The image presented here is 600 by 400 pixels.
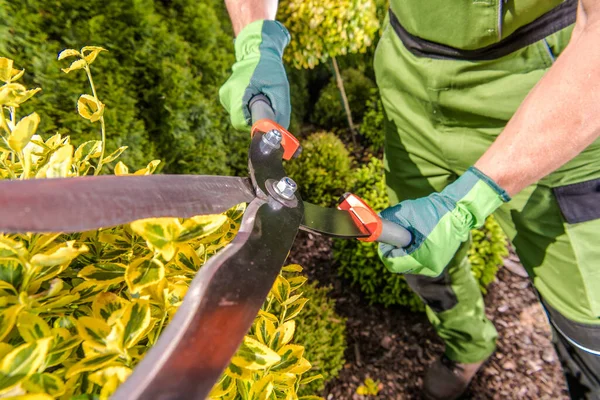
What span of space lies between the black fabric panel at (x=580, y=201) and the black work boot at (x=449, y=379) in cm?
125

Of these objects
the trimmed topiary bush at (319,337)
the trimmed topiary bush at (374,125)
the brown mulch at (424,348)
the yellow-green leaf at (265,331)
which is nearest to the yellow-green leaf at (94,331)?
the yellow-green leaf at (265,331)

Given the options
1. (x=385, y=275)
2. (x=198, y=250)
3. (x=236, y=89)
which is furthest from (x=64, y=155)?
(x=385, y=275)

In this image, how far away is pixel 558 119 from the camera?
104cm

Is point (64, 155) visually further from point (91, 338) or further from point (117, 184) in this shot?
point (91, 338)

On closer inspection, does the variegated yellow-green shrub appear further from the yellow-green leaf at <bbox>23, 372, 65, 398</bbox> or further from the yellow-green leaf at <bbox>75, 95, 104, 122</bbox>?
the yellow-green leaf at <bbox>75, 95, 104, 122</bbox>

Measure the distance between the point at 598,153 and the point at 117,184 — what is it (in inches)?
60.5

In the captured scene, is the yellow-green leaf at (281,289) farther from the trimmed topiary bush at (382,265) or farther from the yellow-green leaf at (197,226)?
the trimmed topiary bush at (382,265)

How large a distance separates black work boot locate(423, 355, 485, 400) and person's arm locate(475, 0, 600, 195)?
1.47 meters

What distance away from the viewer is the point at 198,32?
2.23 meters

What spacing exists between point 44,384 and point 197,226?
0.28 meters

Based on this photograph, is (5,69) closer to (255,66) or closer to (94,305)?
(94,305)

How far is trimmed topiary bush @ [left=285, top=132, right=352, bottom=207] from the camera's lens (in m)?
2.97

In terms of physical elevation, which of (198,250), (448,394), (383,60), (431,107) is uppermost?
(383,60)

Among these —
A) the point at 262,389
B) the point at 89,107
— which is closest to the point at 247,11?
the point at 89,107
